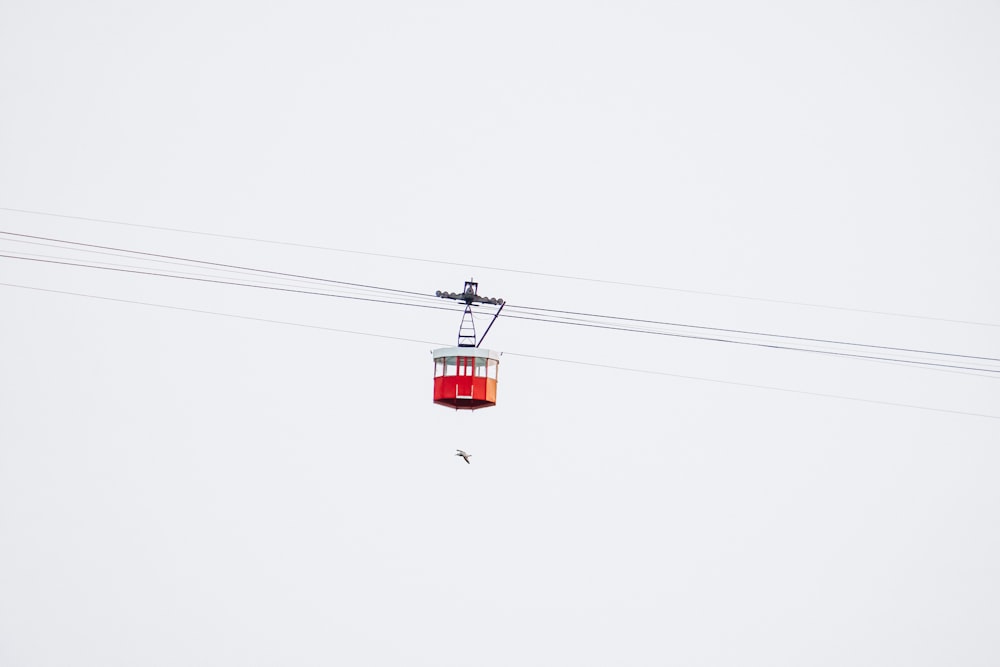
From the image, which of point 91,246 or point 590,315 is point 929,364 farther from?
point 91,246

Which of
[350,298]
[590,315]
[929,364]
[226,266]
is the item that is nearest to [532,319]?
[590,315]

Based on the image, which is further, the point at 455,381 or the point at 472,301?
the point at 455,381

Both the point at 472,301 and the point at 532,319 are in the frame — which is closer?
the point at 472,301

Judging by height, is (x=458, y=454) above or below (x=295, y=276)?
below

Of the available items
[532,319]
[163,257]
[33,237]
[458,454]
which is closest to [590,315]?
[532,319]

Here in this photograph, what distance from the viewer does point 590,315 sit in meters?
40.8

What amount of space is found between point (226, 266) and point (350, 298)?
365 cm

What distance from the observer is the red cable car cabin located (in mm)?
41281

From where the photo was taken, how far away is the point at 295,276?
40.5 m

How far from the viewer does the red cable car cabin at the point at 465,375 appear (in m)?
41.3

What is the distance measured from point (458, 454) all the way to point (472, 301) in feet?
17.0

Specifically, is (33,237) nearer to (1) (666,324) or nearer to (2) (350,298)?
(2) (350,298)

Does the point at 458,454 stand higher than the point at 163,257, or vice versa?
the point at 163,257

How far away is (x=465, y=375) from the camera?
41.3 meters
